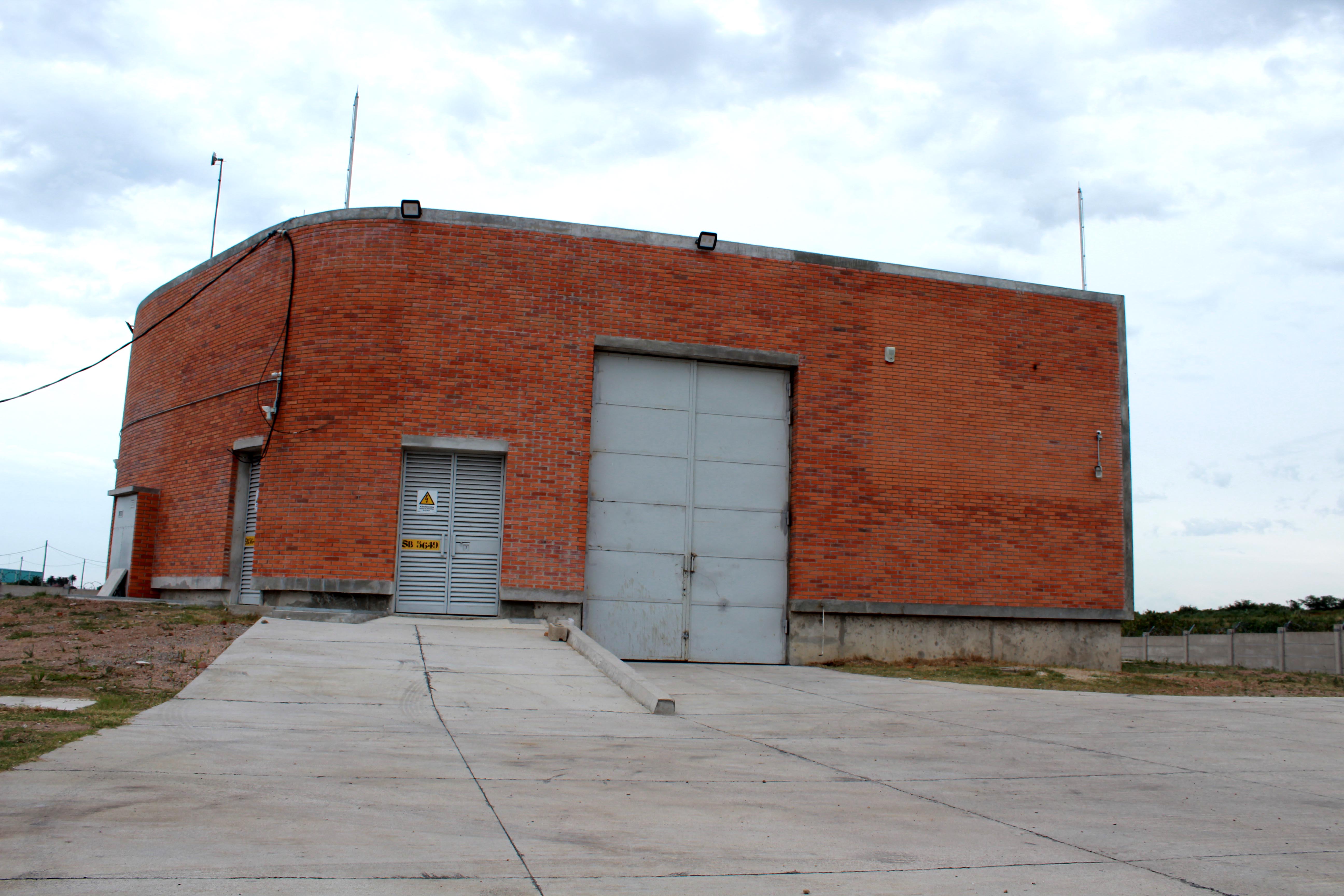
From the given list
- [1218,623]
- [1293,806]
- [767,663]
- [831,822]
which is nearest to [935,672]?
[767,663]

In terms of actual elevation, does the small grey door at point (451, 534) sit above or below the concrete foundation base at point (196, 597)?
above

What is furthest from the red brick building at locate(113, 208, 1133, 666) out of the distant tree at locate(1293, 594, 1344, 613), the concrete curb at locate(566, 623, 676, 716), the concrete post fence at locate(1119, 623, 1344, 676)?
the distant tree at locate(1293, 594, 1344, 613)

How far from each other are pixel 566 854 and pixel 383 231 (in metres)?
12.7

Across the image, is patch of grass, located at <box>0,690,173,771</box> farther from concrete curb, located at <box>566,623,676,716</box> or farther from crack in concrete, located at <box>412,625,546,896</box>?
concrete curb, located at <box>566,623,676,716</box>

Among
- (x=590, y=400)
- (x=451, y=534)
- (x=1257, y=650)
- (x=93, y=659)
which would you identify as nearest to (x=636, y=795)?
(x=93, y=659)

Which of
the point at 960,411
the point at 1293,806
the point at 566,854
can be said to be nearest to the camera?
the point at 566,854

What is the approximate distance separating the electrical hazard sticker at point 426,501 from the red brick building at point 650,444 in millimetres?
59

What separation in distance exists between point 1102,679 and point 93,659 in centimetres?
1328

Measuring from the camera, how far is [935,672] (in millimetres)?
15352

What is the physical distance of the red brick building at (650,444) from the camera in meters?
15.3

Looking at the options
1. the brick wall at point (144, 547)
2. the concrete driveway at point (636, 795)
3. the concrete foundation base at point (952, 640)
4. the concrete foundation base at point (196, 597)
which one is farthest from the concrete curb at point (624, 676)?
the brick wall at point (144, 547)

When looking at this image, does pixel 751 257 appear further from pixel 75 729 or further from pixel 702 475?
pixel 75 729

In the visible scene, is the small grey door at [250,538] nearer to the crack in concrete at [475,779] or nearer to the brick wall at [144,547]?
the brick wall at [144,547]

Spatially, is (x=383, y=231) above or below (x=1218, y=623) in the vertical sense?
above
